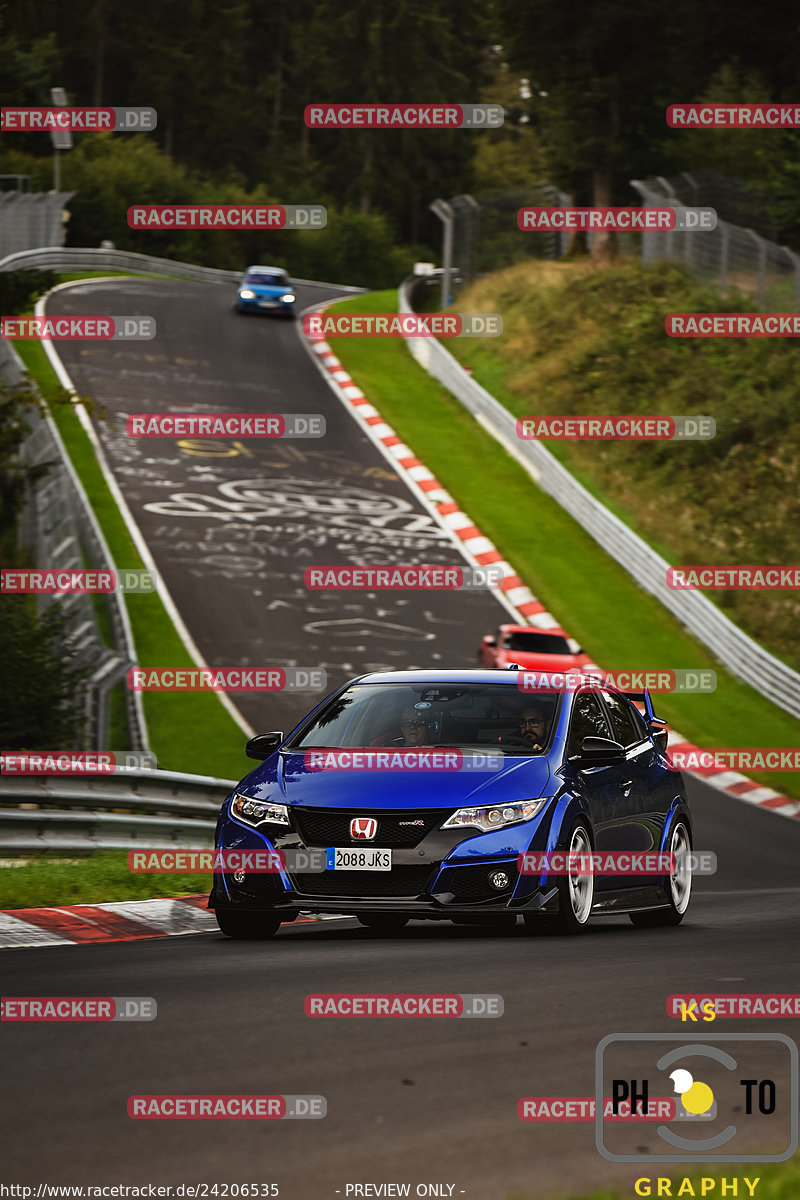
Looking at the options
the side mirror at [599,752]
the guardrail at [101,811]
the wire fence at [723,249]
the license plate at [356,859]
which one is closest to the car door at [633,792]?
the side mirror at [599,752]

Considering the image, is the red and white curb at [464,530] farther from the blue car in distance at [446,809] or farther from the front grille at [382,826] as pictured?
the front grille at [382,826]

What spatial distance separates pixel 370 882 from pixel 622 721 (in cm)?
266

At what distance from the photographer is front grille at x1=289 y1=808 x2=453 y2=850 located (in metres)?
9.51

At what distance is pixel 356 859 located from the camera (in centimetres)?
955

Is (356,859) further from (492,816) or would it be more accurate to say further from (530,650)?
(530,650)

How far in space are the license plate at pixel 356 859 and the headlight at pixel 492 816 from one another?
36cm

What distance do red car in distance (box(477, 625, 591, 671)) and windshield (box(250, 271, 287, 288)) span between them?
99.1 feet

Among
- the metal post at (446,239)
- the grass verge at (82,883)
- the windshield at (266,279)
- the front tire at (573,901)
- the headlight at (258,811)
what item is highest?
the metal post at (446,239)

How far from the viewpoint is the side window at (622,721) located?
37.4ft

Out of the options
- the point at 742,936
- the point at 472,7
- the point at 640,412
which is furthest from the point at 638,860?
the point at 472,7

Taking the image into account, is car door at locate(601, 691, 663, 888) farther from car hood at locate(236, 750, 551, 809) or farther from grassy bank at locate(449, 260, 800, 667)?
grassy bank at locate(449, 260, 800, 667)

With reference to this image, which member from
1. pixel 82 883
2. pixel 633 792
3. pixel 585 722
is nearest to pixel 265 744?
pixel 585 722

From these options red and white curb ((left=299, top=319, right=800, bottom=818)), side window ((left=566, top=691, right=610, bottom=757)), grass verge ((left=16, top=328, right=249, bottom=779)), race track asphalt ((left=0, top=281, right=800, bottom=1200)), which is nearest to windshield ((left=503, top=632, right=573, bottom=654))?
red and white curb ((left=299, top=319, right=800, bottom=818))

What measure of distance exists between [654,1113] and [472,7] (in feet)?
370
